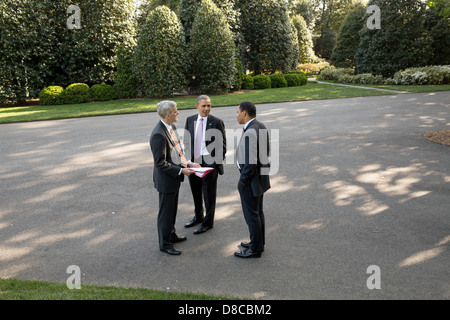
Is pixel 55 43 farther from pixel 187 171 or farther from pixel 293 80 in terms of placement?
pixel 187 171

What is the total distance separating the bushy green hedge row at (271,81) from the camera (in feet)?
86.1

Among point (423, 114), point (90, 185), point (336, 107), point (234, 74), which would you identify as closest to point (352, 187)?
point (90, 185)

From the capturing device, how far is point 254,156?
4461 mm

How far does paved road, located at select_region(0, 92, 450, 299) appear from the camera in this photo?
4.29m

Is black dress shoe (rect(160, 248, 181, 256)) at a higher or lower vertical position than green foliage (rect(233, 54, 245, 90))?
lower

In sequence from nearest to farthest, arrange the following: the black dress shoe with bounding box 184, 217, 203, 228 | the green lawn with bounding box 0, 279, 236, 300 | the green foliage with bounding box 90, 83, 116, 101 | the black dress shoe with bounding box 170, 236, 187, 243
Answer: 1. the green lawn with bounding box 0, 279, 236, 300
2. the black dress shoe with bounding box 170, 236, 187, 243
3. the black dress shoe with bounding box 184, 217, 203, 228
4. the green foliage with bounding box 90, 83, 116, 101

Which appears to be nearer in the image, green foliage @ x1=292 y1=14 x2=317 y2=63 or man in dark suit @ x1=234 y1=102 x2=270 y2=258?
man in dark suit @ x1=234 y1=102 x2=270 y2=258

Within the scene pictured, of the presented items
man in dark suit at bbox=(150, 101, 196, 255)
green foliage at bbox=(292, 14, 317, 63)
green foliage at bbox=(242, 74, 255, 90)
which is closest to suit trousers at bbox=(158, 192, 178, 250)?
man in dark suit at bbox=(150, 101, 196, 255)

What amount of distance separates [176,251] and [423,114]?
1340 cm

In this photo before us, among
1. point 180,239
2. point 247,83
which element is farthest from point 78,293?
point 247,83

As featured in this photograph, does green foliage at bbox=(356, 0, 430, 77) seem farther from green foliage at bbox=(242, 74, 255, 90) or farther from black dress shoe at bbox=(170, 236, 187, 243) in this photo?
black dress shoe at bbox=(170, 236, 187, 243)

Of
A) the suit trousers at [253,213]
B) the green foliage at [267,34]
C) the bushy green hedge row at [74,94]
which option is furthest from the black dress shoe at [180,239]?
the green foliage at [267,34]

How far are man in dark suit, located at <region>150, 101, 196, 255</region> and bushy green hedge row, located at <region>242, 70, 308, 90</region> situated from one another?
21.9 m

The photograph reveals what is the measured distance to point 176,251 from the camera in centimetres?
494
